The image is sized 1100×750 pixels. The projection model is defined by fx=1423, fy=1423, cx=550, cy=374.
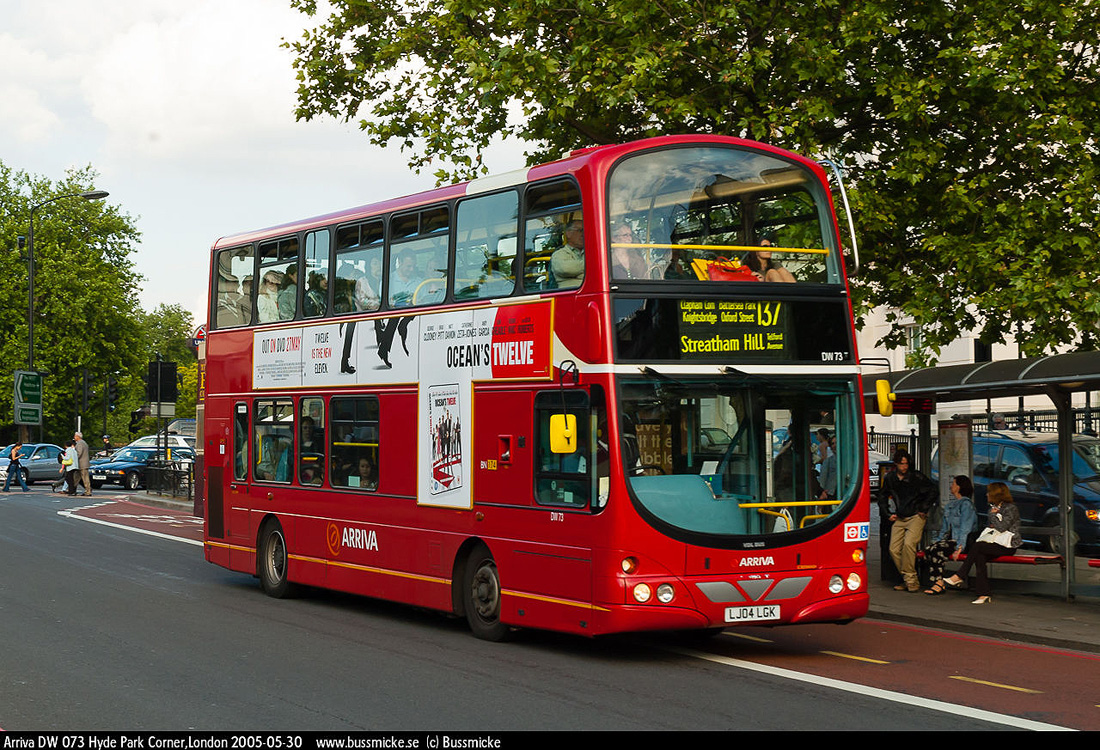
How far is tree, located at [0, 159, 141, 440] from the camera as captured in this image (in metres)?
68.1

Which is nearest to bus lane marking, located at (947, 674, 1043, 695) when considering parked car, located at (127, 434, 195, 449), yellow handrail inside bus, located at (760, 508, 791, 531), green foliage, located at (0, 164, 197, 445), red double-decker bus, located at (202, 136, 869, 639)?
red double-decker bus, located at (202, 136, 869, 639)

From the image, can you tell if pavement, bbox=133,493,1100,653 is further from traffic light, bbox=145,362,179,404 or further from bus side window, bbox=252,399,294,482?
traffic light, bbox=145,362,179,404

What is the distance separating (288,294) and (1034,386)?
27.1 feet

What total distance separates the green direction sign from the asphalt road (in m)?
41.5

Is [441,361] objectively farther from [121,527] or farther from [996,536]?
[121,527]

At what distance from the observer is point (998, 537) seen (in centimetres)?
1571

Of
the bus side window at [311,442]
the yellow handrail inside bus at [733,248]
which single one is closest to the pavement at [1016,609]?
the yellow handrail inside bus at [733,248]

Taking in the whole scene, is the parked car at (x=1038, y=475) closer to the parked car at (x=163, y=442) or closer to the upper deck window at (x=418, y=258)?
the upper deck window at (x=418, y=258)

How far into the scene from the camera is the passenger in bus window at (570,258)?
37.8 ft

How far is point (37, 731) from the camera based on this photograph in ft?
27.1

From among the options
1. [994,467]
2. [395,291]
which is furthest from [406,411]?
A: [994,467]

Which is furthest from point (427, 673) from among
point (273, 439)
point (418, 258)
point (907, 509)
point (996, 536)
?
point (907, 509)

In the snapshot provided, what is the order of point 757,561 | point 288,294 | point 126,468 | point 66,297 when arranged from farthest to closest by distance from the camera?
1. point 66,297
2. point 126,468
3. point 288,294
4. point 757,561

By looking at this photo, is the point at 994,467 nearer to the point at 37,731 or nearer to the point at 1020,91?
the point at 1020,91
